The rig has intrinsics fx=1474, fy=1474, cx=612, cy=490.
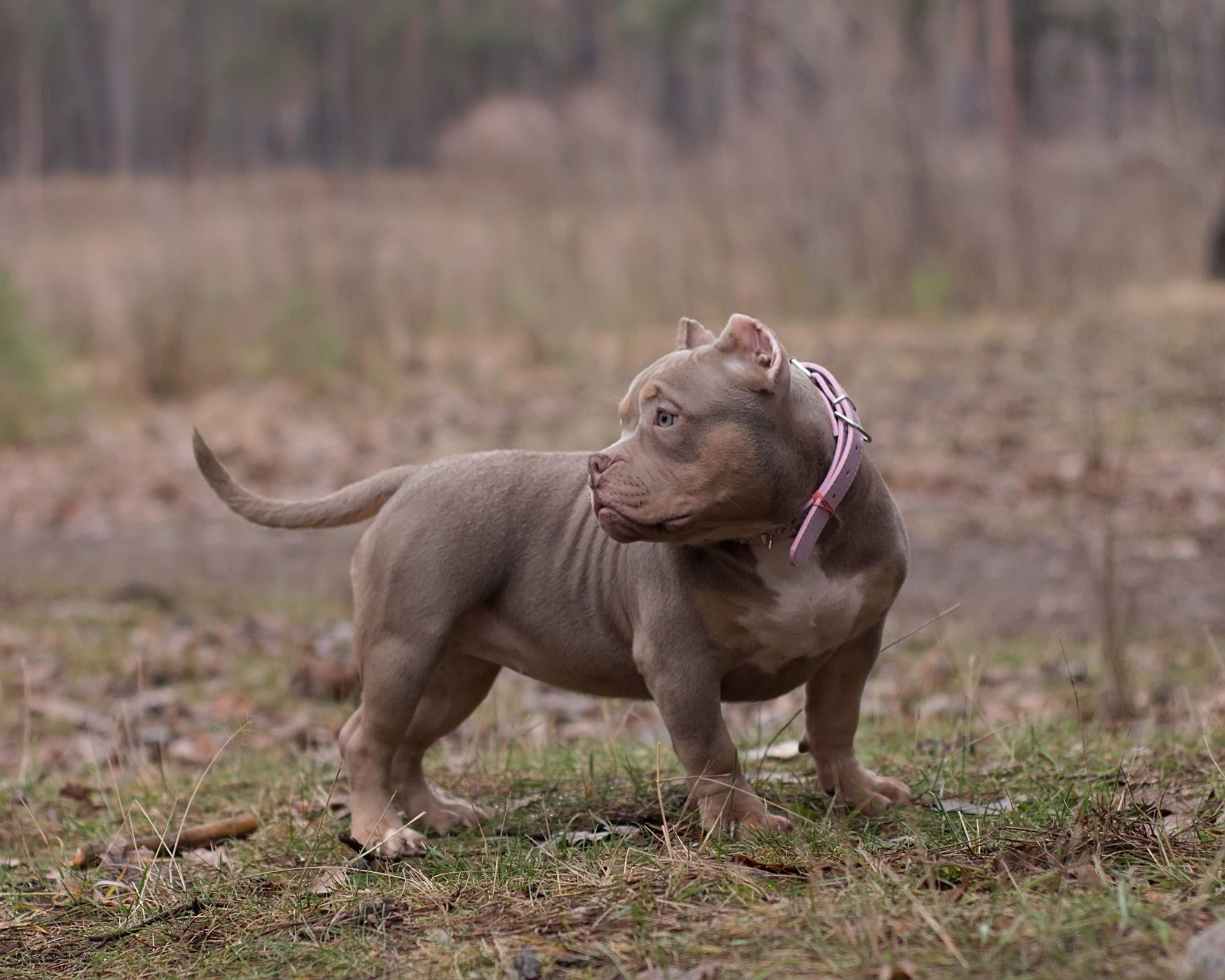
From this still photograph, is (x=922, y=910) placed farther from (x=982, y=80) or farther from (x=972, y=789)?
(x=982, y=80)

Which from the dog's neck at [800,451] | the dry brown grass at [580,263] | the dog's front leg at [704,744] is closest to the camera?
the dog's neck at [800,451]

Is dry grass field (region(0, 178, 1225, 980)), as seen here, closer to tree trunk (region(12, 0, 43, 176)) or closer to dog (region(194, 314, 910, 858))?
dog (region(194, 314, 910, 858))

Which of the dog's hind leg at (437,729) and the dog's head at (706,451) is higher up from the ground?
the dog's head at (706,451)

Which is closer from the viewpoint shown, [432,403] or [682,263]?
[432,403]

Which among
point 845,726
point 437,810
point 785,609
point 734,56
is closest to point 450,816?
point 437,810

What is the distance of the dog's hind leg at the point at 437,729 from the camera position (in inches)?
155

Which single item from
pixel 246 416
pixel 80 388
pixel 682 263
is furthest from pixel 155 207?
pixel 682 263

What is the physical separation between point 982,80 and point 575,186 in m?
19.3

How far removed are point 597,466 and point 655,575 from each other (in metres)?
0.37

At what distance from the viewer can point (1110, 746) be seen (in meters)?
4.13

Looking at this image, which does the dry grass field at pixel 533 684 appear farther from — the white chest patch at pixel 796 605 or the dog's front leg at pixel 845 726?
the white chest patch at pixel 796 605

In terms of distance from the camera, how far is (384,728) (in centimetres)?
366

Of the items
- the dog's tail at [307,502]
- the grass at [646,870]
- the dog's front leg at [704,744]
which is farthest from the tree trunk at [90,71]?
the dog's front leg at [704,744]

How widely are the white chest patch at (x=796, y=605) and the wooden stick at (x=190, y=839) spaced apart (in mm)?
1546
